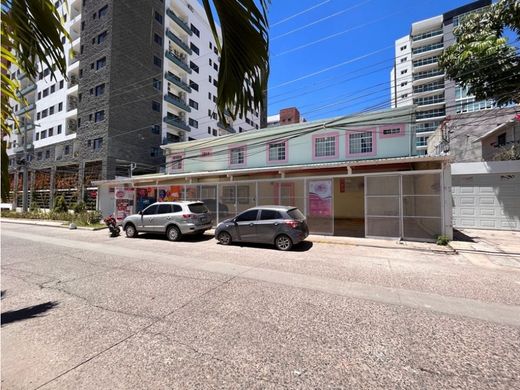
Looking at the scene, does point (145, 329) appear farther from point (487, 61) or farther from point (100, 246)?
point (487, 61)

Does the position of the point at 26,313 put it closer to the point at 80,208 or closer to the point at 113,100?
the point at 80,208

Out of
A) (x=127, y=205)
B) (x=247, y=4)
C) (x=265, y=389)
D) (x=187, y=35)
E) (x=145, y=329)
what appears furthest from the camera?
(x=187, y=35)

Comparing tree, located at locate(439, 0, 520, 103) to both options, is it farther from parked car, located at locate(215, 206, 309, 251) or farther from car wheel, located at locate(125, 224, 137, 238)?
car wheel, located at locate(125, 224, 137, 238)

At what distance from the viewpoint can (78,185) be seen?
2981cm

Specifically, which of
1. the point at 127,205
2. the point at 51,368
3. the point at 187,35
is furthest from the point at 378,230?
the point at 187,35

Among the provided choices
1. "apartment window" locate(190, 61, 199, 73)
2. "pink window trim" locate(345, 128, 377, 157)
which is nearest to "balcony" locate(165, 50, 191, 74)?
"apartment window" locate(190, 61, 199, 73)

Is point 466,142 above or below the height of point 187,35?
below

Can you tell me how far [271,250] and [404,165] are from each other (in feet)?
24.9

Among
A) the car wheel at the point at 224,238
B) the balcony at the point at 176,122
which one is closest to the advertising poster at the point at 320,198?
the car wheel at the point at 224,238

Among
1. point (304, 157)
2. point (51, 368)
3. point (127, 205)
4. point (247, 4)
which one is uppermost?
point (304, 157)

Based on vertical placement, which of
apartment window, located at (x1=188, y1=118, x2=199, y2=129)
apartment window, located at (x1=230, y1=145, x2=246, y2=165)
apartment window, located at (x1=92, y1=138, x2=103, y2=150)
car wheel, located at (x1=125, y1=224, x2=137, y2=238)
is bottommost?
car wheel, located at (x1=125, y1=224, x2=137, y2=238)

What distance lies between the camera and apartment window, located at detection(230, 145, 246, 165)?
2402cm

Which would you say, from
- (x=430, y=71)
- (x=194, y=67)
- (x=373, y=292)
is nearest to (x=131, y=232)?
(x=373, y=292)

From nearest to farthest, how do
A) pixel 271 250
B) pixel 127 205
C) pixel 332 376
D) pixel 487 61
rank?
pixel 332 376, pixel 271 250, pixel 487 61, pixel 127 205
